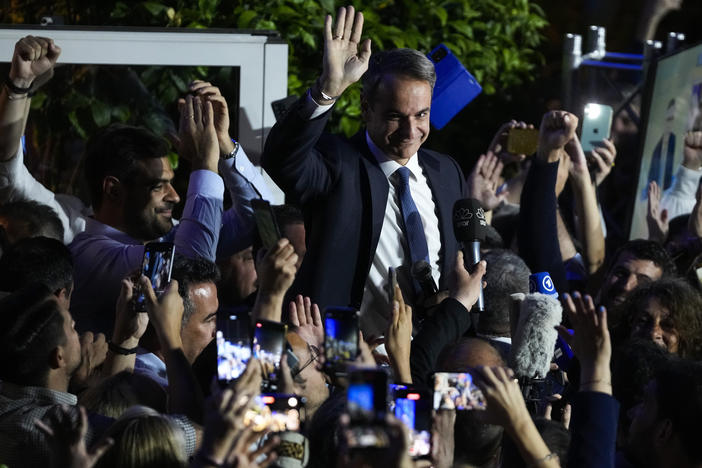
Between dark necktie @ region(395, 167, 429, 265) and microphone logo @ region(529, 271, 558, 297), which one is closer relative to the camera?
microphone logo @ region(529, 271, 558, 297)

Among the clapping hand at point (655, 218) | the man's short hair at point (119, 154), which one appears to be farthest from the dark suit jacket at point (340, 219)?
the clapping hand at point (655, 218)

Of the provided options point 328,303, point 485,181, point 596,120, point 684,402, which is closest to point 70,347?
point 328,303

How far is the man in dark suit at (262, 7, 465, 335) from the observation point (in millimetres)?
4363

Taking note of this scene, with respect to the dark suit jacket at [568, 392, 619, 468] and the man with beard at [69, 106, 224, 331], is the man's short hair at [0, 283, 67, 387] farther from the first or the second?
the dark suit jacket at [568, 392, 619, 468]

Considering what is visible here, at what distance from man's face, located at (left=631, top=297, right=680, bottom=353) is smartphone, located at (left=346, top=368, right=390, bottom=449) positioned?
2576 millimetres

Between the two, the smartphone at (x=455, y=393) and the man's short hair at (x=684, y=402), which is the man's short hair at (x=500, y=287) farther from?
the smartphone at (x=455, y=393)

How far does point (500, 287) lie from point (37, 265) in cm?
177

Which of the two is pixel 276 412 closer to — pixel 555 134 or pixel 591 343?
pixel 591 343

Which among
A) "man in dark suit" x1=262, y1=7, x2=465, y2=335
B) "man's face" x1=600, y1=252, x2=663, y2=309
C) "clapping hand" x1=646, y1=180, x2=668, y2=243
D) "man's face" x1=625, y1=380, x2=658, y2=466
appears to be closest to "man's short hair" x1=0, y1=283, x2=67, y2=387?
"man in dark suit" x1=262, y1=7, x2=465, y2=335

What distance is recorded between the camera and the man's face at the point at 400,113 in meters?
4.36

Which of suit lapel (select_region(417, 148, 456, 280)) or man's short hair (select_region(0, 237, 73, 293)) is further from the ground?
suit lapel (select_region(417, 148, 456, 280))

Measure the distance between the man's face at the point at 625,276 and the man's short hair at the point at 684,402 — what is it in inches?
87.1

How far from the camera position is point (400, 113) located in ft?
14.3

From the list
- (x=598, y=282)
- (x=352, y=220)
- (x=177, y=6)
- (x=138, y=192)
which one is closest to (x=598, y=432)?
(x=352, y=220)
